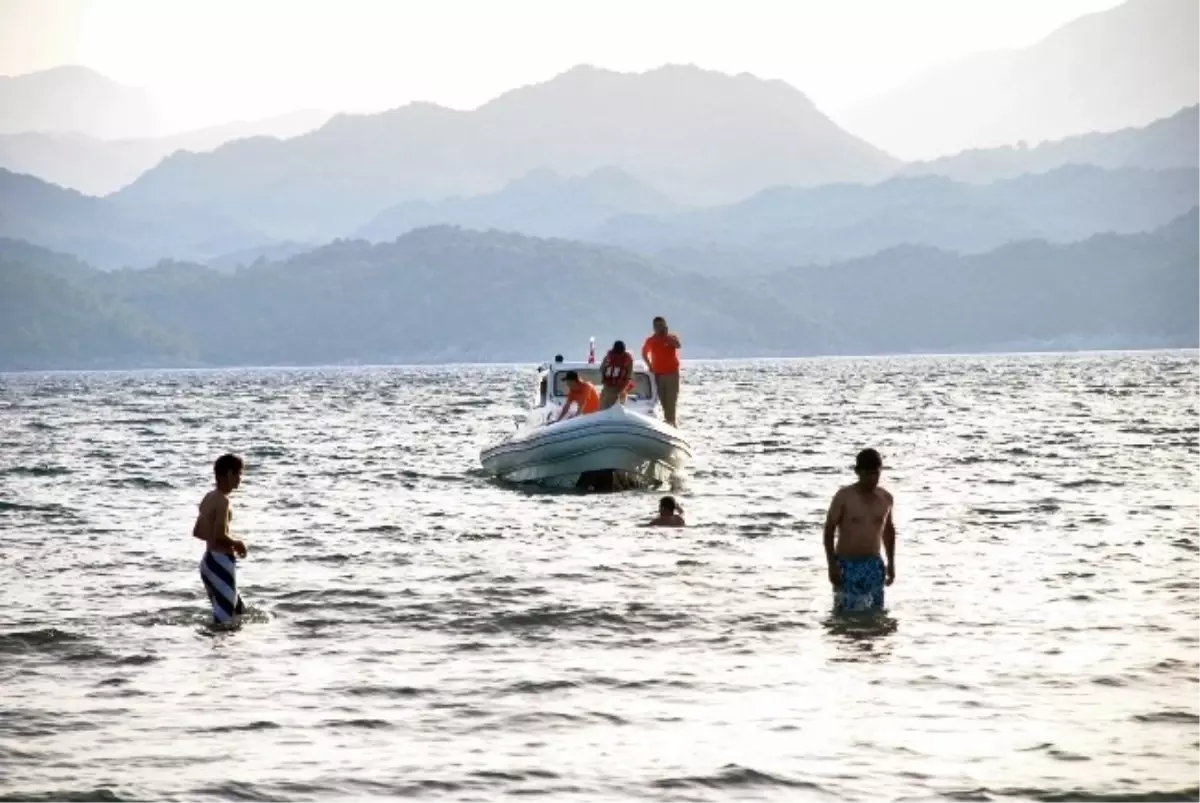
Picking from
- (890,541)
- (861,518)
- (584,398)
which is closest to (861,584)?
(890,541)

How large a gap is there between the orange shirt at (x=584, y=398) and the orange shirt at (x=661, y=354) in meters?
1.86

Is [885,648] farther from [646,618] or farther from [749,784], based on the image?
[749,784]

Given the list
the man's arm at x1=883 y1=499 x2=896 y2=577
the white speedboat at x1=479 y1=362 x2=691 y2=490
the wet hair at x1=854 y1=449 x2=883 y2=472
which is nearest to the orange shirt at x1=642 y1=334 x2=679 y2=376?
the white speedboat at x1=479 y1=362 x2=691 y2=490

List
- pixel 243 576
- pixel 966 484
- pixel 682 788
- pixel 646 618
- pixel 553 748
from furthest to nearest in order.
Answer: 1. pixel 966 484
2. pixel 243 576
3. pixel 646 618
4. pixel 553 748
5. pixel 682 788

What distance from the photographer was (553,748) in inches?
491

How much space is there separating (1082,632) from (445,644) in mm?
5928

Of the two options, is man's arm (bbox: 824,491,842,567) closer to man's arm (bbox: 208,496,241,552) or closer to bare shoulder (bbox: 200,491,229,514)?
man's arm (bbox: 208,496,241,552)

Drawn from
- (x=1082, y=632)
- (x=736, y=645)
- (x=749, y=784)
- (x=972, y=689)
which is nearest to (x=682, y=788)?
(x=749, y=784)

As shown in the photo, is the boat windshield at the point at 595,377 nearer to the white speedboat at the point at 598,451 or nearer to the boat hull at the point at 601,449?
the white speedboat at the point at 598,451

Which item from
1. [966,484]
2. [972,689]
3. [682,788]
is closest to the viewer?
[682,788]

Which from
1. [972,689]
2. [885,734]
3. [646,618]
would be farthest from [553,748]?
[646,618]

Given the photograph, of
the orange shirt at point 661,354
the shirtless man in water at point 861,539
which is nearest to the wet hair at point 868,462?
the shirtless man in water at point 861,539

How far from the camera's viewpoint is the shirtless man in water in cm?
1694

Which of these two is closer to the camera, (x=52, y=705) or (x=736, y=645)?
(x=52, y=705)
